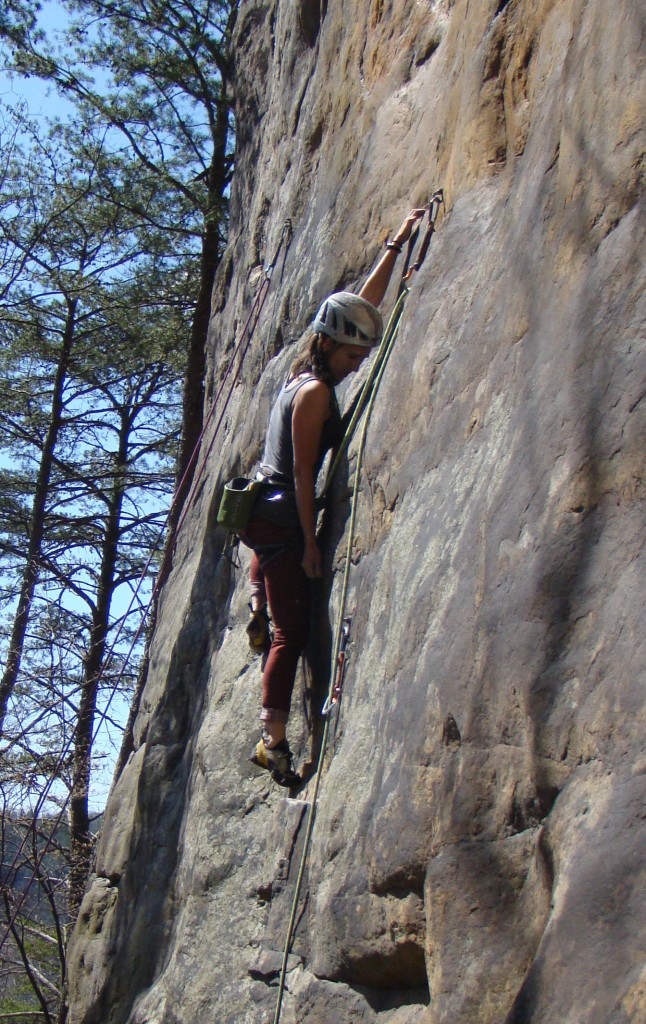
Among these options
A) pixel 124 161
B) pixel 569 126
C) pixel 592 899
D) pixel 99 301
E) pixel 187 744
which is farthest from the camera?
pixel 99 301

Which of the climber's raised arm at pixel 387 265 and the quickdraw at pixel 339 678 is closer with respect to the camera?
the quickdraw at pixel 339 678

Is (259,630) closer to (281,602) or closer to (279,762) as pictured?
(281,602)

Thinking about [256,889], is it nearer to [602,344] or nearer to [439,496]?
[439,496]

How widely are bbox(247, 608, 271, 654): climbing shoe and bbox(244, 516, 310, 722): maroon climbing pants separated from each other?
23cm

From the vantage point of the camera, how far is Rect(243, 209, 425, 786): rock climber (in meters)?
5.01

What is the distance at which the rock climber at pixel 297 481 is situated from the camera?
197 inches

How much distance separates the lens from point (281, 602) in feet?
16.6

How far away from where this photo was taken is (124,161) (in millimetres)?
13672

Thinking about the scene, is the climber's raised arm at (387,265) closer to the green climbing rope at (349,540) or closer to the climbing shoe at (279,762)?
the green climbing rope at (349,540)

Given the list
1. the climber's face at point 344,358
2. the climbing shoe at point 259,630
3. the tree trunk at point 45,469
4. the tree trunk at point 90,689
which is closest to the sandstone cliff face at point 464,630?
the climber's face at point 344,358

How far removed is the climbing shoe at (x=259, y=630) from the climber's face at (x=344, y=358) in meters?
1.23

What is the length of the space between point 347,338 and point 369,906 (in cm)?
254

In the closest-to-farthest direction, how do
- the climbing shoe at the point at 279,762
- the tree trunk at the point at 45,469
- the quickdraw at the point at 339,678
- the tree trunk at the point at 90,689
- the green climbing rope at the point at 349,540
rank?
the green climbing rope at the point at 349,540
the quickdraw at the point at 339,678
the climbing shoe at the point at 279,762
the tree trunk at the point at 90,689
the tree trunk at the point at 45,469

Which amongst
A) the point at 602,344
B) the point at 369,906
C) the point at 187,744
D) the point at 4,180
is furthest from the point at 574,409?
the point at 4,180
